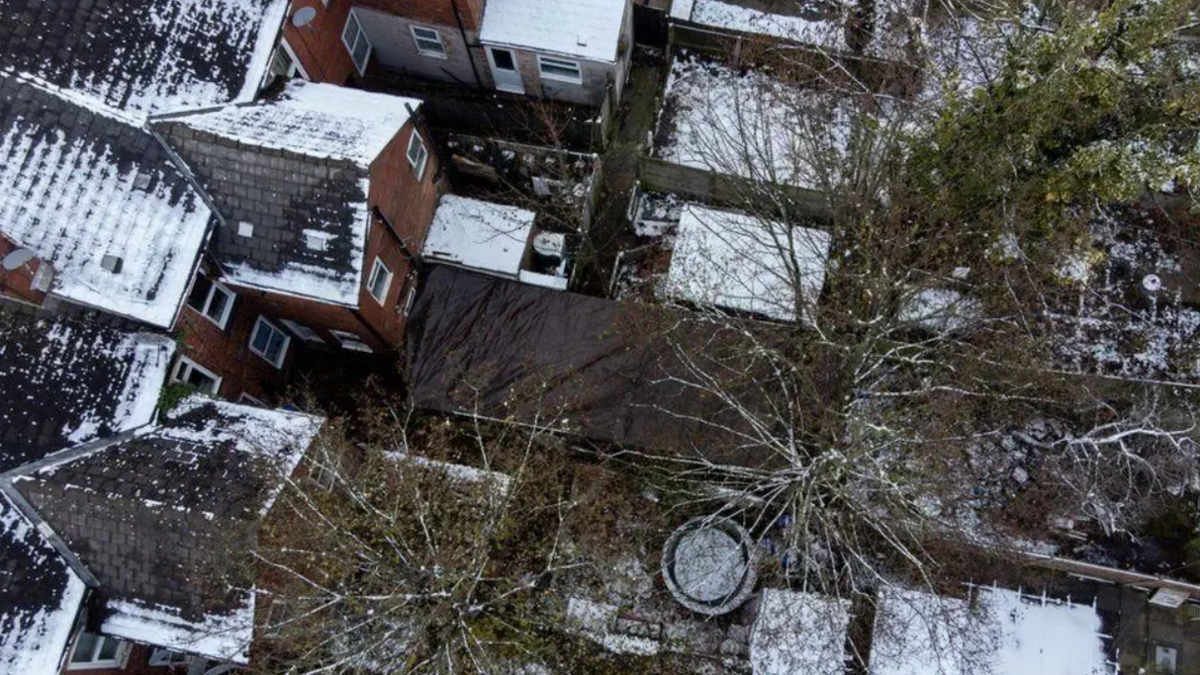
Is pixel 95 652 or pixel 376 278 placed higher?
pixel 376 278

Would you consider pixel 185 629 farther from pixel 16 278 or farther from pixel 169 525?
pixel 16 278

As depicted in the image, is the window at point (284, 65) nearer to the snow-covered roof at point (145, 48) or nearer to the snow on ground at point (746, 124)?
the snow-covered roof at point (145, 48)

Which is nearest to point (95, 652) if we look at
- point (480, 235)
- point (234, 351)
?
point (234, 351)

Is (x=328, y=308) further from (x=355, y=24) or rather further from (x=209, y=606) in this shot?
(x=355, y=24)

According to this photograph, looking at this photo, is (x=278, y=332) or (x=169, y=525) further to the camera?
(x=278, y=332)

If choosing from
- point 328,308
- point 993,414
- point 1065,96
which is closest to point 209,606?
point 328,308

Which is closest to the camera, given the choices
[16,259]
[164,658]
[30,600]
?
[16,259]
